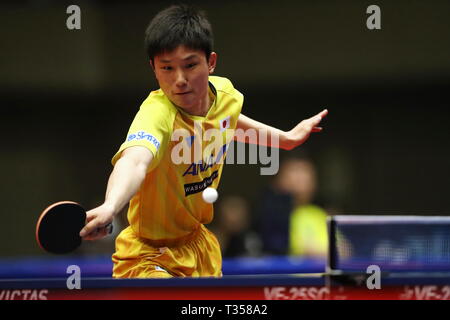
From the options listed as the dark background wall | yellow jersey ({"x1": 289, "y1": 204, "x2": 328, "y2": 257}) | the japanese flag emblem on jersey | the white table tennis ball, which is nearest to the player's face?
the japanese flag emblem on jersey

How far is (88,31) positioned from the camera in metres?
10.4

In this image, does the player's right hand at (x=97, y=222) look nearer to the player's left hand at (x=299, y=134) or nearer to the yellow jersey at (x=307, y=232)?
the player's left hand at (x=299, y=134)

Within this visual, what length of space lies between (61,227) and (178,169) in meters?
0.88

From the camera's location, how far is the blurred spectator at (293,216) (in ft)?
25.7

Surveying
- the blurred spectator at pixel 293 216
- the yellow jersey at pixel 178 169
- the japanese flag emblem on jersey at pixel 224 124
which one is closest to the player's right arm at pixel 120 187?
the yellow jersey at pixel 178 169

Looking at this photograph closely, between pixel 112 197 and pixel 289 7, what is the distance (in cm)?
691

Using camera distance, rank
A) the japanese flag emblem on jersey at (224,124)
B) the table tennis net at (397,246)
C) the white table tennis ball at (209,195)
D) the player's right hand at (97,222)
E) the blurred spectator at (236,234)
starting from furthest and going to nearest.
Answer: the blurred spectator at (236,234), the table tennis net at (397,246), the japanese flag emblem on jersey at (224,124), the white table tennis ball at (209,195), the player's right hand at (97,222)

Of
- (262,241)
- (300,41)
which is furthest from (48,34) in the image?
(262,241)

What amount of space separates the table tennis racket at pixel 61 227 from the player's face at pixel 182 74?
91cm

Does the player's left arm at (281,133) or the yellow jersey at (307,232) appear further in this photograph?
the yellow jersey at (307,232)

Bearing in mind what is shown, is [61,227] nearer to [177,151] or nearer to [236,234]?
[177,151]

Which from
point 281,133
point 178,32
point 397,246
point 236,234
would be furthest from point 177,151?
point 236,234

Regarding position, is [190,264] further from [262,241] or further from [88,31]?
[88,31]

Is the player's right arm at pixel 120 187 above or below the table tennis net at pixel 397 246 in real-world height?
above
